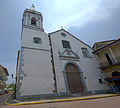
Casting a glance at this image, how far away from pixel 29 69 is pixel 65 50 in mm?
6643

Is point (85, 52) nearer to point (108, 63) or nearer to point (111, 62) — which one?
point (108, 63)

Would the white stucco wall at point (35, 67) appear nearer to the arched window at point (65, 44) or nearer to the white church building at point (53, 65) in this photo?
the white church building at point (53, 65)

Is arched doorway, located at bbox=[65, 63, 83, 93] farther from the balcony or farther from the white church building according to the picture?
the balcony

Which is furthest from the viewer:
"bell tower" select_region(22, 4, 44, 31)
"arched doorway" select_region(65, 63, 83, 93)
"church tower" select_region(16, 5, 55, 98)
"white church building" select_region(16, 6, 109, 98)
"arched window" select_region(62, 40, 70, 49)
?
Answer: "arched window" select_region(62, 40, 70, 49)

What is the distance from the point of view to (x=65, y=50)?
13.4m

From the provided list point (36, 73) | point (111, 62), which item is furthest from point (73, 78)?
point (111, 62)

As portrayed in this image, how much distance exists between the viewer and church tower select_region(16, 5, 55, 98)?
838cm

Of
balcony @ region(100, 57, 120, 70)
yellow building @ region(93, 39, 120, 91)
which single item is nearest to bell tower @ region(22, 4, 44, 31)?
yellow building @ region(93, 39, 120, 91)

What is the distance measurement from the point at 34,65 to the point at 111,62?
43.9ft

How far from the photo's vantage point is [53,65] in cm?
1110

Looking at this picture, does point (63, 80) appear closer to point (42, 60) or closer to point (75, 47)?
point (42, 60)

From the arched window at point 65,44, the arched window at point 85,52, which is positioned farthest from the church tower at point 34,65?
the arched window at point 85,52

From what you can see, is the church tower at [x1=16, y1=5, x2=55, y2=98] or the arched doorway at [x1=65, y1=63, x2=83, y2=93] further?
the arched doorway at [x1=65, y1=63, x2=83, y2=93]

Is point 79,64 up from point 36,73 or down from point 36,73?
up
